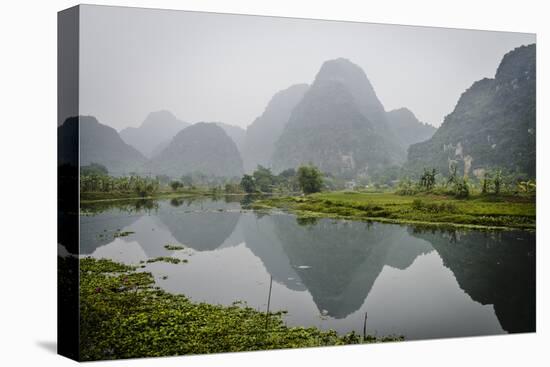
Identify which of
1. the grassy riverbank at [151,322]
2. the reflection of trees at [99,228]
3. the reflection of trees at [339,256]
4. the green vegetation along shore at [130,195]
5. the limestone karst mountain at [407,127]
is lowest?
the grassy riverbank at [151,322]

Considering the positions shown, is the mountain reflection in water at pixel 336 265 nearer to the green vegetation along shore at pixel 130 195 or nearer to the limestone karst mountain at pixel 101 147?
the green vegetation along shore at pixel 130 195

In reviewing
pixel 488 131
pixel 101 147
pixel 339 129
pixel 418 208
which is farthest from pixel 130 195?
pixel 488 131

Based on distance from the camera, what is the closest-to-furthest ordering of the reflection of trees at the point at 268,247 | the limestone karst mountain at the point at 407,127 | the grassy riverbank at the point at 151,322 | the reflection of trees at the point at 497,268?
1. the grassy riverbank at the point at 151,322
2. the reflection of trees at the point at 268,247
3. the reflection of trees at the point at 497,268
4. the limestone karst mountain at the point at 407,127

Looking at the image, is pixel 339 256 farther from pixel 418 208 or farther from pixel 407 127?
pixel 407 127

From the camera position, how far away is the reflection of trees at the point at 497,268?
31.7ft

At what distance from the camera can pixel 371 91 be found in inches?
381

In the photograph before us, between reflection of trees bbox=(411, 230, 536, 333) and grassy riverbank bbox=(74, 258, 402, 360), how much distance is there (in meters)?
2.32

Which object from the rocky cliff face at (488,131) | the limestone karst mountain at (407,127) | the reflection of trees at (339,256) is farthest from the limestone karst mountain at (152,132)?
the rocky cliff face at (488,131)

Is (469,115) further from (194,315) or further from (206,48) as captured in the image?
(194,315)

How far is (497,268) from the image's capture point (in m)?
9.74

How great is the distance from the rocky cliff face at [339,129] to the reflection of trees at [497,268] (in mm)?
1117

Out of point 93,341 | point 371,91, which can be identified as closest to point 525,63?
point 371,91

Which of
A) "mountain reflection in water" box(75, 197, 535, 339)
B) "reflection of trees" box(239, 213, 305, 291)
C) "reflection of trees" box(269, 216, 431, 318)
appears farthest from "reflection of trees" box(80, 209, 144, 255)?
"reflection of trees" box(269, 216, 431, 318)

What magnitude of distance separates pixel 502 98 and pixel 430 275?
2.42 m
